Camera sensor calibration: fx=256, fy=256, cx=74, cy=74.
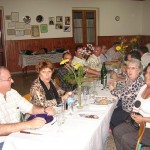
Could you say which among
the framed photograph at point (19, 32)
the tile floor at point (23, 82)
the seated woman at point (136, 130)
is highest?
the framed photograph at point (19, 32)

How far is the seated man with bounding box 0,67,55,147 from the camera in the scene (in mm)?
2053

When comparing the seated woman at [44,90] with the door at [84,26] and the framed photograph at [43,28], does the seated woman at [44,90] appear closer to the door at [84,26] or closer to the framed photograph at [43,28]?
the framed photograph at [43,28]

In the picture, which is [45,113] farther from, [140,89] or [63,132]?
A: [140,89]

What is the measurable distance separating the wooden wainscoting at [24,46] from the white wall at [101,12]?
18cm

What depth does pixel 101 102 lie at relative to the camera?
2848mm

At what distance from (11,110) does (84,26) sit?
8.99 metres

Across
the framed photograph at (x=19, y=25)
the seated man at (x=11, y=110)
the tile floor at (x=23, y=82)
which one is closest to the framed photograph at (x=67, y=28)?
the framed photograph at (x=19, y=25)

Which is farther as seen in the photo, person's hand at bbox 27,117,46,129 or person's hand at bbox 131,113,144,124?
person's hand at bbox 131,113,144,124

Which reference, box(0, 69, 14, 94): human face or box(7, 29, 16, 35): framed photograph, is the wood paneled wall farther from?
box(0, 69, 14, 94): human face

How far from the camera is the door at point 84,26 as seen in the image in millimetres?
10898

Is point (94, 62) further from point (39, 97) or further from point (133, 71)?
point (39, 97)

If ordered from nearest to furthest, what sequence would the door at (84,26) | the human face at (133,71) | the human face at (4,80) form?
the human face at (4,80) → the human face at (133,71) → the door at (84,26)

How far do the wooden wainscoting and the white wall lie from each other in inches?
7.2

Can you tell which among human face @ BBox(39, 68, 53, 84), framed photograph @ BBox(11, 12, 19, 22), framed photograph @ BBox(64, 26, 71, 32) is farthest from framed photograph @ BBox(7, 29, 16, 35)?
human face @ BBox(39, 68, 53, 84)
